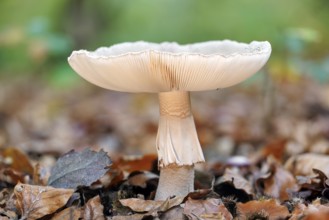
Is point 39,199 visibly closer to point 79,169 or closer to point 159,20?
point 79,169

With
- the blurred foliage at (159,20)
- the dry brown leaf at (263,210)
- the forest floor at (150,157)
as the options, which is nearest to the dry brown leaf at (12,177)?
the forest floor at (150,157)

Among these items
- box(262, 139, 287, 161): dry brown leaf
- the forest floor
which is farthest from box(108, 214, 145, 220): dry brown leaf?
box(262, 139, 287, 161): dry brown leaf

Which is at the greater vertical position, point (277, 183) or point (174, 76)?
point (174, 76)

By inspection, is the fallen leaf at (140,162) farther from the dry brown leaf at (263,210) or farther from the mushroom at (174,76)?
the dry brown leaf at (263,210)

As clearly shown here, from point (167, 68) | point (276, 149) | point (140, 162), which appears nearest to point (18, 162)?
point (140, 162)

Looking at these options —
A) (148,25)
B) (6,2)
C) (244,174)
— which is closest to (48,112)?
(244,174)
